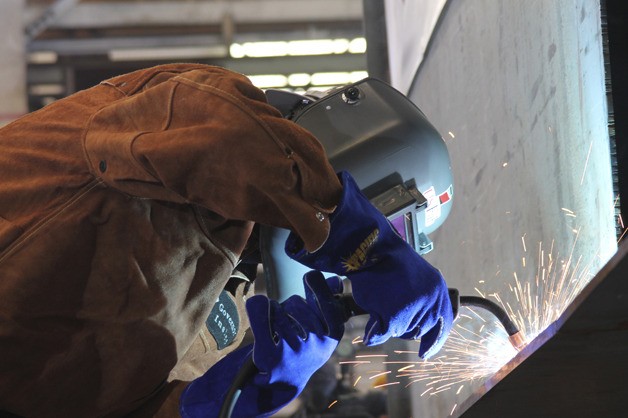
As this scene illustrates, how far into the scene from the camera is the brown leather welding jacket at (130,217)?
1.52 metres

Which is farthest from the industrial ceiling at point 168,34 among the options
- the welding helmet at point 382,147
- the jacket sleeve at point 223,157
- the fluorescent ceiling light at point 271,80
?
the jacket sleeve at point 223,157

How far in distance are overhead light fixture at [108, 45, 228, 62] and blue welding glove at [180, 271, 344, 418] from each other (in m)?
5.89

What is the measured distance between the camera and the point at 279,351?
1.64 m

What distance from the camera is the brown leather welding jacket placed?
1.52m

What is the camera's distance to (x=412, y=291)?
5.18ft

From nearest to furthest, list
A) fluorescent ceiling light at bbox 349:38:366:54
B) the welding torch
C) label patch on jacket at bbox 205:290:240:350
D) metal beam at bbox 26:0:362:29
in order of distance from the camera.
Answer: the welding torch → label patch on jacket at bbox 205:290:240:350 → fluorescent ceiling light at bbox 349:38:366:54 → metal beam at bbox 26:0:362:29

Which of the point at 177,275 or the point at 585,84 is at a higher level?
the point at 585,84

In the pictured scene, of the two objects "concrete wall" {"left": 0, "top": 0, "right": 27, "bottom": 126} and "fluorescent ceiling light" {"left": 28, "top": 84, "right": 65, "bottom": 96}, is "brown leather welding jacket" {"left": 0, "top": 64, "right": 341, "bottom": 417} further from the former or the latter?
"fluorescent ceiling light" {"left": 28, "top": 84, "right": 65, "bottom": 96}

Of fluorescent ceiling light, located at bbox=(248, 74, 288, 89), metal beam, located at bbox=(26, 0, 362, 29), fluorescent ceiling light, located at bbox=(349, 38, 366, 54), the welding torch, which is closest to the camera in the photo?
the welding torch

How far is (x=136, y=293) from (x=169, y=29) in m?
6.31

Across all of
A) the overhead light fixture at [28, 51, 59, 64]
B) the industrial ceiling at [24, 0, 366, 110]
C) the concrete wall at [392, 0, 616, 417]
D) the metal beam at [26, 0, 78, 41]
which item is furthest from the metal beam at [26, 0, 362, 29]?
the concrete wall at [392, 0, 616, 417]

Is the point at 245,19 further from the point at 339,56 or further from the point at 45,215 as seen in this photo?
the point at 45,215

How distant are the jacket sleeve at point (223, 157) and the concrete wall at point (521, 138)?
17.4 inches

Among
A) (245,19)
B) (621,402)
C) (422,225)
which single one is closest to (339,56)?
(245,19)
